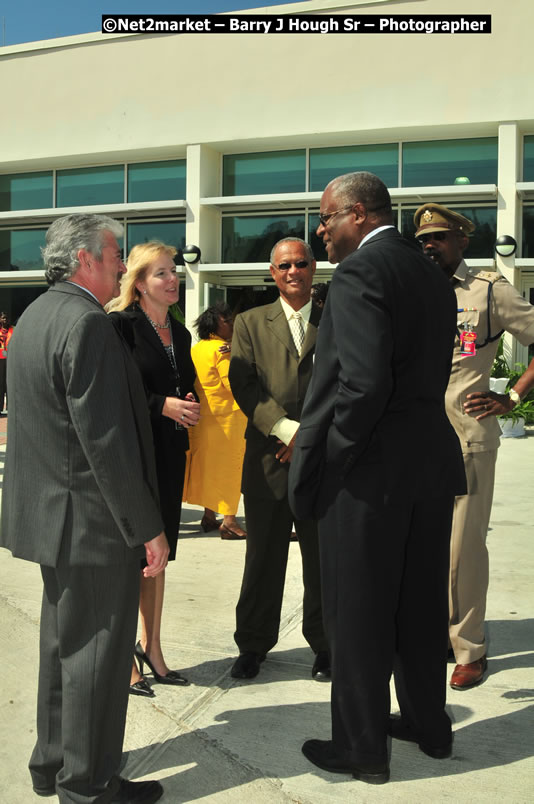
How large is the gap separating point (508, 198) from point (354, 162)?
3172 mm

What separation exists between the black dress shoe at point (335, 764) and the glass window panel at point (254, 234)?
13.9 meters

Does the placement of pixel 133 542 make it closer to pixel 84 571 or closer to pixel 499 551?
pixel 84 571

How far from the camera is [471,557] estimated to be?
3768 mm

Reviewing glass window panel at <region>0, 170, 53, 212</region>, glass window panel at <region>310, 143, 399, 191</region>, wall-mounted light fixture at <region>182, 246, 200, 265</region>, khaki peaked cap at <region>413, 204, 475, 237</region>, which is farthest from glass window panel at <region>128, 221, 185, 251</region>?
khaki peaked cap at <region>413, 204, 475, 237</region>

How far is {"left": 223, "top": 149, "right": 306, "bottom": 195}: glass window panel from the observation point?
52.5ft

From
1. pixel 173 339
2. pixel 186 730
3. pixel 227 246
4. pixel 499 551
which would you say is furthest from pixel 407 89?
pixel 186 730

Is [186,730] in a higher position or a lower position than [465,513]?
lower

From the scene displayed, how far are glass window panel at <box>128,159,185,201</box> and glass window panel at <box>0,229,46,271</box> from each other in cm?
283

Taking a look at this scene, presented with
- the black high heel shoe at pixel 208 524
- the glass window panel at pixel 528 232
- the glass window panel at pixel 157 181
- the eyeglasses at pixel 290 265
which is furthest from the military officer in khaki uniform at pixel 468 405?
the glass window panel at pixel 157 181

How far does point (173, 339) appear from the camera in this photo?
12.8ft

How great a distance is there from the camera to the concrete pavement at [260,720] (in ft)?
9.10

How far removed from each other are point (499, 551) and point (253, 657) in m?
2.75

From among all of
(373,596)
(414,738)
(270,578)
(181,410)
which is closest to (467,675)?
(414,738)

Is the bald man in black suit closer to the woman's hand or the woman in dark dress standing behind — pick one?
the woman's hand
